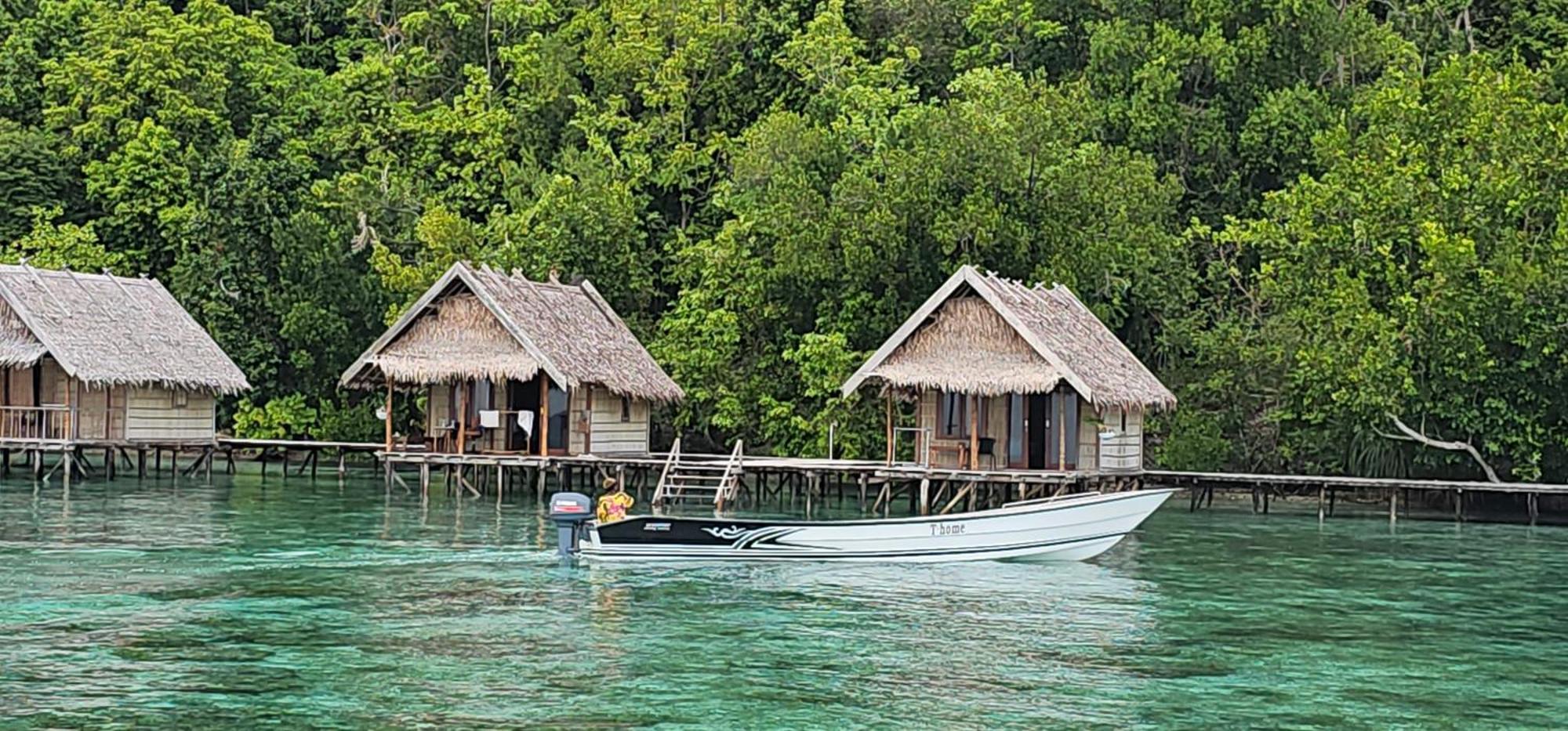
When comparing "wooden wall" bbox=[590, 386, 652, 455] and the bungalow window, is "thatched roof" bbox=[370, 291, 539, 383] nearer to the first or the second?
"wooden wall" bbox=[590, 386, 652, 455]

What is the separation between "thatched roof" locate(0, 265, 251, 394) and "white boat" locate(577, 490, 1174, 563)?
622 inches

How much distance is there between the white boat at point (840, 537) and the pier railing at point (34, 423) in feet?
54.9

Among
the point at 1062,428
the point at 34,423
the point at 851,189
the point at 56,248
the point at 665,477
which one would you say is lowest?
the point at 665,477

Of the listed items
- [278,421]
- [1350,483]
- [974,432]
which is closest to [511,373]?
[974,432]

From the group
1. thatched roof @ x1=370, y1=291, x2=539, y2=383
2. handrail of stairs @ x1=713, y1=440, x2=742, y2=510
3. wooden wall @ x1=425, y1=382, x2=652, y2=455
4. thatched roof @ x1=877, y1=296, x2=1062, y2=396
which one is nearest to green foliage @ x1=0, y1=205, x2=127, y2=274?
wooden wall @ x1=425, y1=382, x2=652, y2=455


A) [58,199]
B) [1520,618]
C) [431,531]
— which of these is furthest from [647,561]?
[58,199]

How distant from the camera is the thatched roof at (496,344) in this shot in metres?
34.5

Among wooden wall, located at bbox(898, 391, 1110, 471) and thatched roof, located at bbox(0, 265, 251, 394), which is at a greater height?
thatched roof, located at bbox(0, 265, 251, 394)

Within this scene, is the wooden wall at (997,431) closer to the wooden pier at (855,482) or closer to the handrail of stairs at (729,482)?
the wooden pier at (855,482)

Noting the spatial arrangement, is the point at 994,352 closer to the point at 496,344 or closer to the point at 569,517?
the point at 496,344

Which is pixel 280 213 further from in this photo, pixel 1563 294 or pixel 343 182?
pixel 1563 294

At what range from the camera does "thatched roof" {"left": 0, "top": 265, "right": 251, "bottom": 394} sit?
36.3m

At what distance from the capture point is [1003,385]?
103 ft

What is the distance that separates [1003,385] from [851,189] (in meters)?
7.62
